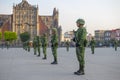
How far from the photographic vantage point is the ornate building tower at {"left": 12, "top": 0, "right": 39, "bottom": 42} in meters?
119

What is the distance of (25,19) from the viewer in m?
120

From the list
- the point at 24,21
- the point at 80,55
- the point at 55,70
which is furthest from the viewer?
the point at 24,21

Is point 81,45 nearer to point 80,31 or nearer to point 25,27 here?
point 80,31

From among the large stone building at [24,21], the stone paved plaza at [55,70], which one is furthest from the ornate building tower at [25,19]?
the stone paved plaza at [55,70]

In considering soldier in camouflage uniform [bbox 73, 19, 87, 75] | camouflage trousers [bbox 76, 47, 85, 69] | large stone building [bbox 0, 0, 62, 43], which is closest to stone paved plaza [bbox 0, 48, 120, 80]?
camouflage trousers [bbox 76, 47, 85, 69]

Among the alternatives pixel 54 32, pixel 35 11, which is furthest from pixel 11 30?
pixel 54 32

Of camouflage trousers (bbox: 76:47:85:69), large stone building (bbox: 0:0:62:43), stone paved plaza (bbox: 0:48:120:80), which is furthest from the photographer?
large stone building (bbox: 0:0:62:43)

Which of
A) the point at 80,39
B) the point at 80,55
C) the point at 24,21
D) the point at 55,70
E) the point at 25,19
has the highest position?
the point at 25,19

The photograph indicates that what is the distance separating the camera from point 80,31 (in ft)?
32.4

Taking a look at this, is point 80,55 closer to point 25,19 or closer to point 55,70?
point 55,70

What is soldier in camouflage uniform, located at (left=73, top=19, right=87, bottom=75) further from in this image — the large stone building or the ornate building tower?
the ornate building tower

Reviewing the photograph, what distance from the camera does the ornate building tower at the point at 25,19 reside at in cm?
11944

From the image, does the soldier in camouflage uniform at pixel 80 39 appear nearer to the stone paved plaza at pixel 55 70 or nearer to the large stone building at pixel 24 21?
the stone paved plaza at pixel 55 70

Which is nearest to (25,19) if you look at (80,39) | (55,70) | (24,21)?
(24,21)
